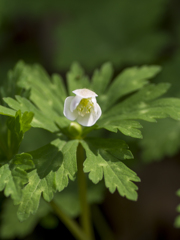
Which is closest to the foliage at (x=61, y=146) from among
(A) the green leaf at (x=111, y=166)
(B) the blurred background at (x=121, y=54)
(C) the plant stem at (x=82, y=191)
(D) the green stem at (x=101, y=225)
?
(A) the green leaf at (x=111, y=166)

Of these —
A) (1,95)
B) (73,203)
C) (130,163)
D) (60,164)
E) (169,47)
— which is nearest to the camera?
(60,164)

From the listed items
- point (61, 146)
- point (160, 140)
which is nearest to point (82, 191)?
point (61, 146)

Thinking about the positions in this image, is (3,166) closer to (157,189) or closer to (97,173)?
(97,173)

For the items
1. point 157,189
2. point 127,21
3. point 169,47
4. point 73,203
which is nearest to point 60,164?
point 73,203

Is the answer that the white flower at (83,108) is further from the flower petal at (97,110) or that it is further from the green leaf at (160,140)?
the green leaf at (160,140)

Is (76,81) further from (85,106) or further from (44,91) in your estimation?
(85,106)

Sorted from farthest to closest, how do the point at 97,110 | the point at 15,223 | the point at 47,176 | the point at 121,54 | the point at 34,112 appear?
the point at 121,54, the point at 15,223, the point at 34,112, the point at 97,110, the point at 47,176

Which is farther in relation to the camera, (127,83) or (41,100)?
(127,83)
